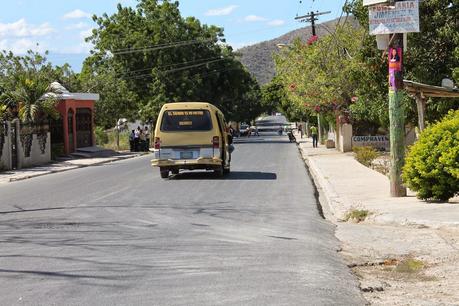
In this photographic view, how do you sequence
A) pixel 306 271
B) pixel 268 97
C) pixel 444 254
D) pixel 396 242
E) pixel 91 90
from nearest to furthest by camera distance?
pixel 306 271 → pixel 444 254 → pixel 396 242 → pixel 91 90 → pixel 268 97

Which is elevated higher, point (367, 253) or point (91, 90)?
point (91, 90)

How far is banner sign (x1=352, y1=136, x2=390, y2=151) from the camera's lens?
126ft

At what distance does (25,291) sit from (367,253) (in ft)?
15.1

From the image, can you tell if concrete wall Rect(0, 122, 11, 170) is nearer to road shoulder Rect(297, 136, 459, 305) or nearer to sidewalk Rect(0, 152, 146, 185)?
sidewalk Rect(0, 152, 146, 185)

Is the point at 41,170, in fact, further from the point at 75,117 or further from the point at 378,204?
the point at 378,204

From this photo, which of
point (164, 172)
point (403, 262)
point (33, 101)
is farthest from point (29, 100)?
point (403, 262)

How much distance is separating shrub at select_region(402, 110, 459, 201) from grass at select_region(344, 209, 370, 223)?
1.33 meters

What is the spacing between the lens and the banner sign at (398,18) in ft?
45.5

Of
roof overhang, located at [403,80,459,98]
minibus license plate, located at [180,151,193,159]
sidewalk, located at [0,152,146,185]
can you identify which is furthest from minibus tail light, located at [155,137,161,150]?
roof overhang, located at [403,80,459,98]

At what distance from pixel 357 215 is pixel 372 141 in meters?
27.0

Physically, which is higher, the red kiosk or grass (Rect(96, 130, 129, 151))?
the red kiosk

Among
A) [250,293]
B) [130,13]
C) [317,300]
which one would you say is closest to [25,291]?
[250,293]

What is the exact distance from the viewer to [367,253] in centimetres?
918

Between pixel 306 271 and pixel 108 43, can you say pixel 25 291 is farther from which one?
pixel 108 43
